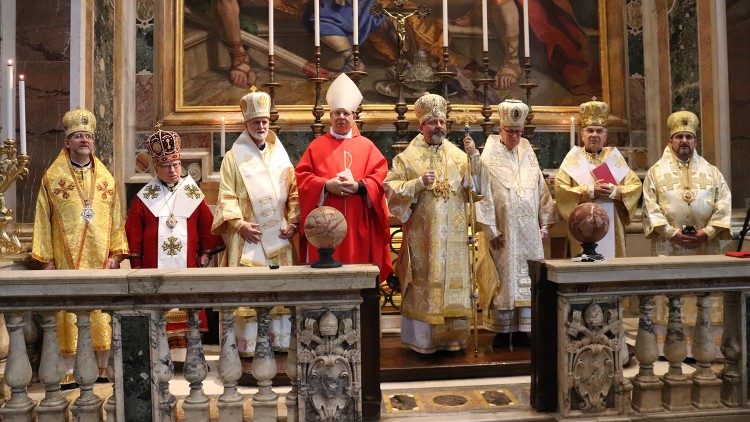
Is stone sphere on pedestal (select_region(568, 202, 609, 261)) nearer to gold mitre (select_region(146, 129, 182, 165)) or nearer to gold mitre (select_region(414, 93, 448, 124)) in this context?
gold mitre (select_region(414, 93, 448, 124))

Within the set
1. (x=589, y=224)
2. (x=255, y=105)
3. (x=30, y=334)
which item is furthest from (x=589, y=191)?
(x=30, y=334)

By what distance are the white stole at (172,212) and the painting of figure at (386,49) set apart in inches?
69.9

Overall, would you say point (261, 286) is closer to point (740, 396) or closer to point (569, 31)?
point (740, 396)

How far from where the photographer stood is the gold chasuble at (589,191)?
17.7 ft

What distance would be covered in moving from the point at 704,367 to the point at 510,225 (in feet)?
5.83

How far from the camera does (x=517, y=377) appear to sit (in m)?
4.76

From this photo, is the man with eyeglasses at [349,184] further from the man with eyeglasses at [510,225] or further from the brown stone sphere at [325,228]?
the brown stone sphere at [325,228]

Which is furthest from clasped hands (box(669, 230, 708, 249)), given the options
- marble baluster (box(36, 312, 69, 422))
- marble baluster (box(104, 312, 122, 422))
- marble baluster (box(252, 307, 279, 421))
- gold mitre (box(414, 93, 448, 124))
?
marble baluster (box(36, 312, 69, 422))

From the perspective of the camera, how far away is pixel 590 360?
379 cm

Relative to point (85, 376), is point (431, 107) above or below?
above

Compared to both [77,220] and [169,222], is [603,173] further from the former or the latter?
[77,220]

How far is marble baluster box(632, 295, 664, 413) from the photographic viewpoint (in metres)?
3.86

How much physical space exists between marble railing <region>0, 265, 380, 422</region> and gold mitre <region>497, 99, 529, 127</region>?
7.54 feet

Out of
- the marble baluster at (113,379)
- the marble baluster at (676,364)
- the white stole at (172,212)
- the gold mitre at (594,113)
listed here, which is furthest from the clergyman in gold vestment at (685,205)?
the marble baluster at (113,379)
